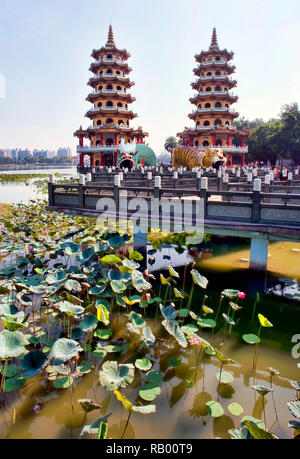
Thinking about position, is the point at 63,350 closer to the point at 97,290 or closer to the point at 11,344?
the point at 11,344

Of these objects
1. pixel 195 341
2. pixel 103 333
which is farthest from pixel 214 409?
pixel 103 333

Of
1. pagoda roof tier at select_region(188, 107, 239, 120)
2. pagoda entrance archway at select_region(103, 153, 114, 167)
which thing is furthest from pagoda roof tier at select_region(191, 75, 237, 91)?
pagoda entrance archway at select_region(103, 153, 114, 167)

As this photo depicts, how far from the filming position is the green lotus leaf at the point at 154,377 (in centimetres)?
428

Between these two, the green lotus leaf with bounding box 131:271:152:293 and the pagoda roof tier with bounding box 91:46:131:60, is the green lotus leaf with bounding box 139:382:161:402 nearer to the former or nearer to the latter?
the green lotus leaf with bounding box 131:271:152:293

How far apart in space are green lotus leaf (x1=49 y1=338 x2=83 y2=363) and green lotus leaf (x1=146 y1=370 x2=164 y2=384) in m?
1.30

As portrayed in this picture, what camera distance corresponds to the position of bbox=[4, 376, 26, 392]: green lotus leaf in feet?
12.4

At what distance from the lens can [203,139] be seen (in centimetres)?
3650

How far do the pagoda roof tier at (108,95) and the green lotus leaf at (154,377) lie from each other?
3462 cm

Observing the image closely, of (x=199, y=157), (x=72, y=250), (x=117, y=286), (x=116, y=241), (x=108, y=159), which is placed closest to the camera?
(x=117, y=286)

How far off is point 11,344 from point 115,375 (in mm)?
1197

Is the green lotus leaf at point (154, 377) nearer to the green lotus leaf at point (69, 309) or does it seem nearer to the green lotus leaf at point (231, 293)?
the green lotus leaf at point (69, 309)

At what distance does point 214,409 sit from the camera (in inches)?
147
